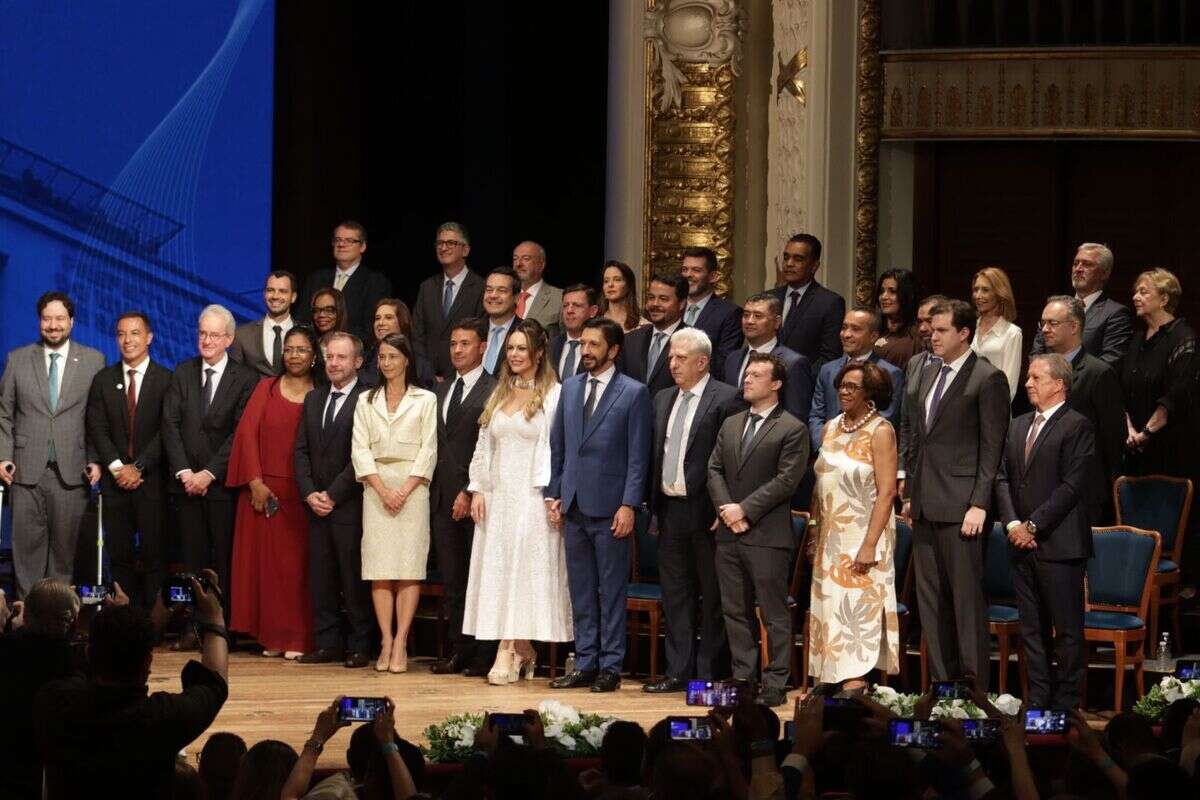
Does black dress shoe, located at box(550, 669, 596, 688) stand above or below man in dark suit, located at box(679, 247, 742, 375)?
below

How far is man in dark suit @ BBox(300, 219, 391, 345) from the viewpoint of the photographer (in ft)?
30.7

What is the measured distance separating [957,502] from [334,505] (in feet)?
8.88

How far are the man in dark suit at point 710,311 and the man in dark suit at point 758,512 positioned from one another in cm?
81

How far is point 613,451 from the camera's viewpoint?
780 cm

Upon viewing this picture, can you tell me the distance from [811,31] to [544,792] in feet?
23.1

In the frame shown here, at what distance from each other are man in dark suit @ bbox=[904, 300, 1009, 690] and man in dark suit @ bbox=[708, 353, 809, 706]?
0.50 m

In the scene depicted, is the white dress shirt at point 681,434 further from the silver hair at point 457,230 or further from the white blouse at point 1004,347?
the silver hair at point 457,230

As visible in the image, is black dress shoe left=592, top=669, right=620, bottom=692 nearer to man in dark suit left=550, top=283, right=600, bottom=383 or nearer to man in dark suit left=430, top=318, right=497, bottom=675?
man in dark suit left=430, top=318, right=497, bottom=675

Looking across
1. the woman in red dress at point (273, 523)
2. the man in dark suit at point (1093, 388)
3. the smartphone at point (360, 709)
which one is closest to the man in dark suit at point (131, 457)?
the woman in red dress at point (273, 523)

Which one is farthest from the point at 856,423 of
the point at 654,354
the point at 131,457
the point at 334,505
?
the point at 131,457

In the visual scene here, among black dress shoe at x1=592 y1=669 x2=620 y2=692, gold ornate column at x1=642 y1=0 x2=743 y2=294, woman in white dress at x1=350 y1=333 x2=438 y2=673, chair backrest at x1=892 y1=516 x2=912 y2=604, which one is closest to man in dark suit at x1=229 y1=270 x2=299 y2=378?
woman in white dress at x1=350 y1=333 x2=438 y2=673

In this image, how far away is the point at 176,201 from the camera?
10.3 metres

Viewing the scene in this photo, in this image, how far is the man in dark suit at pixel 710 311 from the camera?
8.48m

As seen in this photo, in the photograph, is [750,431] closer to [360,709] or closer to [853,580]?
[853,580]
